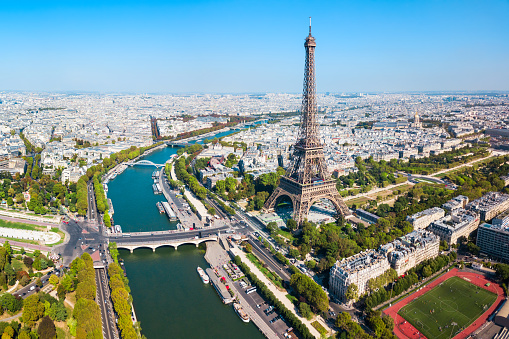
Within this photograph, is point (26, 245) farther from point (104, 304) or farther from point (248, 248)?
point (248, 248)

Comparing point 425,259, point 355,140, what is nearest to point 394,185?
point 425,259

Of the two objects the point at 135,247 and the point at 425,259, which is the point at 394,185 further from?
the point at 135,247

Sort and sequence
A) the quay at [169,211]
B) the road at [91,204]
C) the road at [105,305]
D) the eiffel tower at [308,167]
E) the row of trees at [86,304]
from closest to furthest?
the row of trees at [86,304], the road at [105,305], the eiffel tower at [308,167], the road at [91,204], the quay at [169,211]

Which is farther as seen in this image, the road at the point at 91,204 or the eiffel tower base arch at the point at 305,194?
the road at the point at 91,204

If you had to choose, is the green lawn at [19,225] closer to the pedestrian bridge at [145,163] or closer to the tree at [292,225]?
the tree at [292,225]

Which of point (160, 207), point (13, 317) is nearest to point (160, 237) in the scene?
point (160, 207)

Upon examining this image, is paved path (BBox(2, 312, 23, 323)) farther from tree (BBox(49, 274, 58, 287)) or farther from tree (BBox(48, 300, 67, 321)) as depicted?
tree (BBox(49, 274, 58, 287))

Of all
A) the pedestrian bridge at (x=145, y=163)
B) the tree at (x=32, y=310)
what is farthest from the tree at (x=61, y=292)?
the pedestrian bridge at (x=145, y=163)
